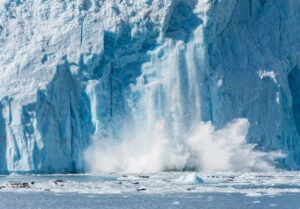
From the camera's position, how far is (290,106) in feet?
116

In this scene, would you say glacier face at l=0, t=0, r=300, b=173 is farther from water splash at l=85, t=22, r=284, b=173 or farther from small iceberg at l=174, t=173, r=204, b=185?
small iceberg at l=174, t=173, r=204, b=185

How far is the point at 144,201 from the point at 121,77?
38.8ft

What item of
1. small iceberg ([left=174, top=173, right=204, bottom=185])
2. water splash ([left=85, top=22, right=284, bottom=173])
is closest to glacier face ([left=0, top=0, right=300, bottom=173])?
water splash ([left=85, top=22, right=284, bottom=173])

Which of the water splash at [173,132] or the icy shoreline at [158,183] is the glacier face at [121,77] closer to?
the water splash at [173,132]

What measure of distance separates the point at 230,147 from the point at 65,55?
665 centimetres

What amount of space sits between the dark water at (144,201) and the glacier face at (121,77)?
7.61 metres

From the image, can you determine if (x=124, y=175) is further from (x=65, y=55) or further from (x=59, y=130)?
(x=65, y=55)

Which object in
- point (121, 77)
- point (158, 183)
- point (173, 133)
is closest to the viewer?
point (158, 183)

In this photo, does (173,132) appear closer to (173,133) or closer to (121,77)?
(173,133)

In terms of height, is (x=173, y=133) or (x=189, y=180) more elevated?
(x=173, y=133)

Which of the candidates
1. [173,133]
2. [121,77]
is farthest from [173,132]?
[121,77]

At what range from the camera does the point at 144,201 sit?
2211 cm

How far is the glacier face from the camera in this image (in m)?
31.6

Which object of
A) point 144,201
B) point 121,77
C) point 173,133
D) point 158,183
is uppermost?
point 121,77
